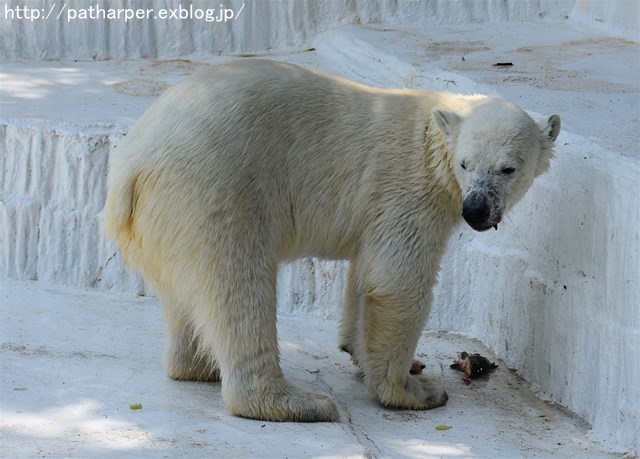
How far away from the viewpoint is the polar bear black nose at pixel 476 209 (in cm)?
406

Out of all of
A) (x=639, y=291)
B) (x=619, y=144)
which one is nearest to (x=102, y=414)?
(x=639, y=291)

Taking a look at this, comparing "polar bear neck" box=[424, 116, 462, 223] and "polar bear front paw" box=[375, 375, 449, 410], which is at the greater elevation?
"polar bear neck" box=[424, 116, 462, 223]

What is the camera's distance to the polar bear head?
4.11 meters

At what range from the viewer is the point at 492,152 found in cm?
416

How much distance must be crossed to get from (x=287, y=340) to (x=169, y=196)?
1.54m

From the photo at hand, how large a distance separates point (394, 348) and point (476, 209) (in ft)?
2.45

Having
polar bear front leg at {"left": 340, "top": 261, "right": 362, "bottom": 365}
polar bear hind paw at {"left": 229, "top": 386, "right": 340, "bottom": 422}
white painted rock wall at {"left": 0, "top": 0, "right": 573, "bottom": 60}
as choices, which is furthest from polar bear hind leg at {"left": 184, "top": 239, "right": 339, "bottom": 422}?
white painted rock wall at {"left": 0, "top": 0, "right": 573, "bottom": 60}

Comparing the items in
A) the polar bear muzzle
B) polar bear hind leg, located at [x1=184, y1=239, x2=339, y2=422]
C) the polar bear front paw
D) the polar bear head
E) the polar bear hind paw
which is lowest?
the polar bear front paw

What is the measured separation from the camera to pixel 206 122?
412 cm

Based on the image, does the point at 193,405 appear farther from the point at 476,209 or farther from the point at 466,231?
the point at 466,231

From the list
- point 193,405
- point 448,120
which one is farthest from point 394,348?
point 448,120

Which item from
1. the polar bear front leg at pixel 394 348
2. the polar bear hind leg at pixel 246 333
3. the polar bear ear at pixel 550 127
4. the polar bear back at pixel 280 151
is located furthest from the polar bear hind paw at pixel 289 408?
the polar bear ear at pixel 550 127

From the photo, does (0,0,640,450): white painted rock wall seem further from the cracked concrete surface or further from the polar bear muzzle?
the polar bear muzzle

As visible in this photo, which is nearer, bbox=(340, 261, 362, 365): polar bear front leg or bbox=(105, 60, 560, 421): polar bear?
bbox=(105, 60, 560, 421): polar bear
